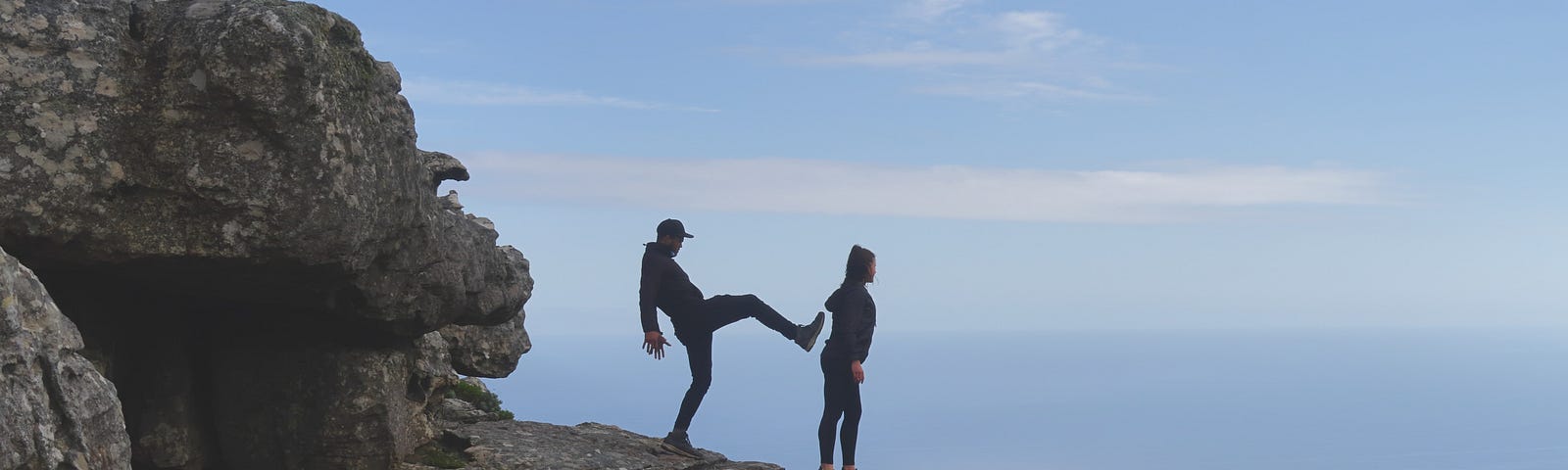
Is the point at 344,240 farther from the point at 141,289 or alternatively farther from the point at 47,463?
the point at 47,463

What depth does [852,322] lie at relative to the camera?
768 inches

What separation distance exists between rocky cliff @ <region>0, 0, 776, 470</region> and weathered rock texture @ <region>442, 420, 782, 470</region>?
7.93 feet

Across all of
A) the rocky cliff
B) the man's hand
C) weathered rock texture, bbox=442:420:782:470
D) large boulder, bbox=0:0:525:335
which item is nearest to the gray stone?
the rocky cliff

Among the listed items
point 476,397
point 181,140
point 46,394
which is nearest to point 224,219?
point 181,140

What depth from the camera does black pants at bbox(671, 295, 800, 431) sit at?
21031mm

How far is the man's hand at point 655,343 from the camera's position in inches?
779

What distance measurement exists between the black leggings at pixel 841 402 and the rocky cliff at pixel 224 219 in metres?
5.94

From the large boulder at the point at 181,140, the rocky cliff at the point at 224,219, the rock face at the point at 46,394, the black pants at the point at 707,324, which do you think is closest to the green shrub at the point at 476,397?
the black pants at the point at 707,324

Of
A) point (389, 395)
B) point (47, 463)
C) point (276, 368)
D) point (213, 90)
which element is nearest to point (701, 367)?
point (389, 395)

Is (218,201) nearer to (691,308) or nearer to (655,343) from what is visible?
(655,343)

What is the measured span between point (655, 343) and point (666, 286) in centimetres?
147

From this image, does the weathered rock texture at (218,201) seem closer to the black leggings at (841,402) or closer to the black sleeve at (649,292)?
the black sleeve at (649,292)

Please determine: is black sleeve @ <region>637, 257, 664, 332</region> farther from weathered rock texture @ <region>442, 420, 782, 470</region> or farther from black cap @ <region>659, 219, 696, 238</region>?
weathered rock texture @ <region>442, 420, 782, 470</region>

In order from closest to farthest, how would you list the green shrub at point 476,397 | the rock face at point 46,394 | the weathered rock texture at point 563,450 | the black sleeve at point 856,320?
the rock face at point 46,394
the black sleeve at point 856,320
the weathered rock texture at point 563,450
the green shrub at point 476,397
